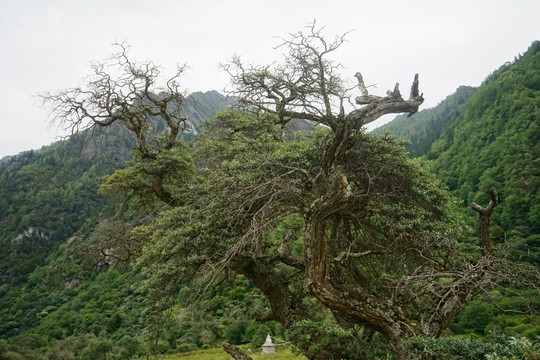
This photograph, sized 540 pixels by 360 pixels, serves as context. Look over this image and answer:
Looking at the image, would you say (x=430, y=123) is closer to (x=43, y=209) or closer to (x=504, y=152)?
(x=504, y=152)

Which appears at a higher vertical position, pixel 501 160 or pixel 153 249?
pixel 153 249

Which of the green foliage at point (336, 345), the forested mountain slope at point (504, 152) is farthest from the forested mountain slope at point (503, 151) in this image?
the green foliage at point (336, 345)

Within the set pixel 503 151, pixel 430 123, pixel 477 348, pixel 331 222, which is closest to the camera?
pixel 477 348

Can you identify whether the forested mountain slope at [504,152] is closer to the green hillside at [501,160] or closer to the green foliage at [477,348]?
the green hillside at [501,160]

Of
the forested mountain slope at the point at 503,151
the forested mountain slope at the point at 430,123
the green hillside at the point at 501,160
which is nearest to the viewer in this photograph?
A: the green hillside at the point at 501,160

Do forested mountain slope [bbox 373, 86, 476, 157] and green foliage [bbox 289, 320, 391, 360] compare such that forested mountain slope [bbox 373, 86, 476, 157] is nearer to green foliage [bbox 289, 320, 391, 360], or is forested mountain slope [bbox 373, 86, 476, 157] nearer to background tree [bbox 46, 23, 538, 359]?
background tree [bbox 46, 23, 538, 359]

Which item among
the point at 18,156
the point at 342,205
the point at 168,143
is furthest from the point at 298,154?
the point at 18,156

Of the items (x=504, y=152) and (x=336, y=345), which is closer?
(x=336, y=345)

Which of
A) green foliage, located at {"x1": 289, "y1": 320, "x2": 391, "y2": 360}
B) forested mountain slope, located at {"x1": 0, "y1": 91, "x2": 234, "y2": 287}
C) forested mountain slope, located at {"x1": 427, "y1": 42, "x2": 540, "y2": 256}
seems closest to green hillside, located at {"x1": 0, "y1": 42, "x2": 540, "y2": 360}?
green foliage, located at {"x1": 289, "y1": 320, "x2": 391, "y2": 360}

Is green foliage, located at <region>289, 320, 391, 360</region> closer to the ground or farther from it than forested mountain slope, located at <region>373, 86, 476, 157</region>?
closer to the ground

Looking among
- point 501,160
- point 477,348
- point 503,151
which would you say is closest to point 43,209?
point 477,348

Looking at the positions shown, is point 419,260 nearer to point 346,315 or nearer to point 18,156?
point 346,315

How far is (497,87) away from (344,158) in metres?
98.3

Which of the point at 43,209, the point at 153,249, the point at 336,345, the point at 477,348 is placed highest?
the point at 43,209
